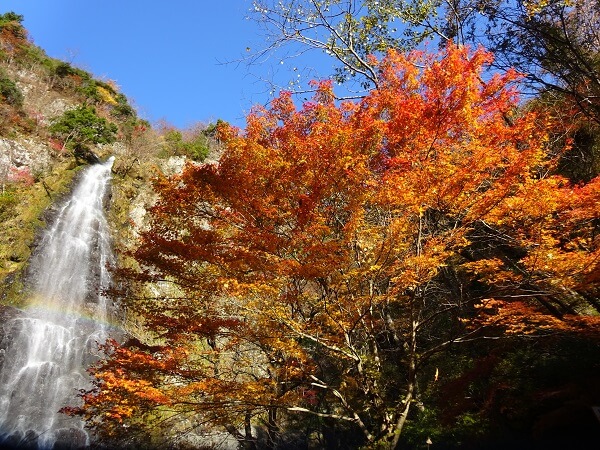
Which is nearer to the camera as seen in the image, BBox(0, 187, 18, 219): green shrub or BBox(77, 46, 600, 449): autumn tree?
BBox(77, 46, 600, 449): autumn tree

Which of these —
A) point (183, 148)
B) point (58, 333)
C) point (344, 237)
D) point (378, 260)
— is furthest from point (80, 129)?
point (378, 260)

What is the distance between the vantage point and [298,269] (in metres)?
6.61

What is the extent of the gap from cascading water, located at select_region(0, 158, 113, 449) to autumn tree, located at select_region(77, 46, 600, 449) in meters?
6.53

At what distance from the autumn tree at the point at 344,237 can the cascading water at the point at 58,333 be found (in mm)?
6533

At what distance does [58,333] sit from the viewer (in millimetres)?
15570

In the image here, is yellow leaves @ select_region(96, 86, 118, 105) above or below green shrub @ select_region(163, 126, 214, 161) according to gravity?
above

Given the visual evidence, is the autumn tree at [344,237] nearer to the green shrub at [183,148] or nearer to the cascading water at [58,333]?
the cascading water at [58,333]

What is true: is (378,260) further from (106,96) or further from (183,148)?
(106,96)

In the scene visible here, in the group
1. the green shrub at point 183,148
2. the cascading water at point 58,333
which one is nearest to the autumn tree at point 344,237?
the cascading water at point 58,333

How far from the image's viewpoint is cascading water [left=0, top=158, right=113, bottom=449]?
12805mm

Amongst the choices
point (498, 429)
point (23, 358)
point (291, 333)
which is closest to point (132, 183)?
point (23, 358)

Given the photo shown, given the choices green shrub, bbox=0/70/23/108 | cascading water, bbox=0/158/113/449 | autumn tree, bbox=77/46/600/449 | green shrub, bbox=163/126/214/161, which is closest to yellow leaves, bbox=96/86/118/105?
green shrub, bbox=163/126/214/161

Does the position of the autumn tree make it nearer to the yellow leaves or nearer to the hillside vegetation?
the hillside vegetation

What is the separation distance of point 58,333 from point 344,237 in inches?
546
